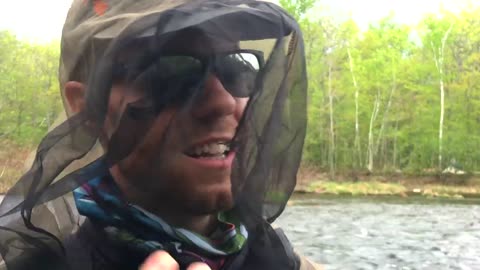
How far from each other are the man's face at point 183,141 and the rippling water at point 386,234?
10.4 meters

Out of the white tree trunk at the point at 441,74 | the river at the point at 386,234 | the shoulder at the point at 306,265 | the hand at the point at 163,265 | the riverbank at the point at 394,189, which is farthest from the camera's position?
the white tree trunk at the point at 441,74

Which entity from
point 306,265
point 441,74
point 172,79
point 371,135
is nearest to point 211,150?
point 172,79

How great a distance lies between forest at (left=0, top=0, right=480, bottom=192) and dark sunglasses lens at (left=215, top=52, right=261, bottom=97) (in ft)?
118

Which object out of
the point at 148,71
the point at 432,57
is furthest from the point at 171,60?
the point at 432,57

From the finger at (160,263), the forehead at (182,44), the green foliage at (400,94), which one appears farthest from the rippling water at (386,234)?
the green foliage at (400,94)

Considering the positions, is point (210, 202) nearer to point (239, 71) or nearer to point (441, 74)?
point (239, 71)

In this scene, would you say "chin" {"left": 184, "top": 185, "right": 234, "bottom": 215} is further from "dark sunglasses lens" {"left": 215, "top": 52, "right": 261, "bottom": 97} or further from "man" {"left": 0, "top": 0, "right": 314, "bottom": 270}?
"dark sunglasses lens" {"left": 215, "top": 52, "right": 261, "bottom": 97}

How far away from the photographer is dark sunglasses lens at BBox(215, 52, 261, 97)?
1.13 metres

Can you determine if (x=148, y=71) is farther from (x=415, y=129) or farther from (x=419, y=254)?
(x=415, y=129)

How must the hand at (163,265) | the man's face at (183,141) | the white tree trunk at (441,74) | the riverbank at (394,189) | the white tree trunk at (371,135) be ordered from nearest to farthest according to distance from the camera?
the hand at (163,265) → the man's face at (183,141) → the riverbank at (394,189) → the white tree trunk at (441,74) → the white tree trunk at (371,135)

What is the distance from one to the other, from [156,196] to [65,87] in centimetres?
24

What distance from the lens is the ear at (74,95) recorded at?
1170mm

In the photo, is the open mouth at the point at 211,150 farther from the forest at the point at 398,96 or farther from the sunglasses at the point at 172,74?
the forest at the point at 398,96

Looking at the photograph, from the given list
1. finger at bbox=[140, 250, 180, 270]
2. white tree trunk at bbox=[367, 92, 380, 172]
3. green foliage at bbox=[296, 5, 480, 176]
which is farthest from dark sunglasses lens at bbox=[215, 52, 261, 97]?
white tree trunk at bbox=[367, 92, 380, 172]
